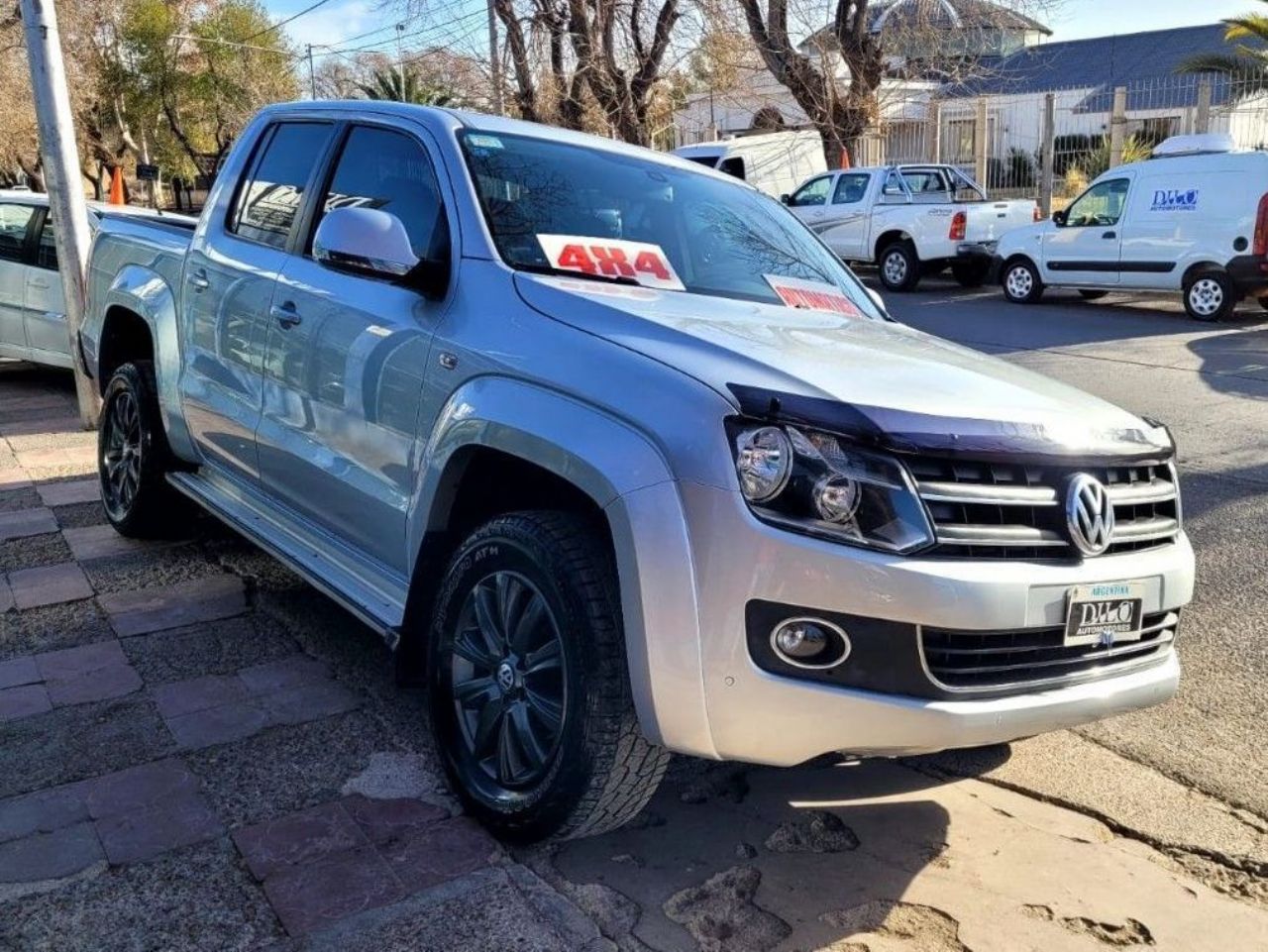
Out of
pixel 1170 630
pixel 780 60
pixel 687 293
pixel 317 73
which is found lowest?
pixel 1170 630

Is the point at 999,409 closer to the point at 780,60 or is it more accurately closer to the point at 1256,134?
the point at 780,60

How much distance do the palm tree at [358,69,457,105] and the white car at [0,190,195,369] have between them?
18.8m

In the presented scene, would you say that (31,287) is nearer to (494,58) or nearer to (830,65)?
(494,58)

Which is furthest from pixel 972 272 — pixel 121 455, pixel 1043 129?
pixel 121 455

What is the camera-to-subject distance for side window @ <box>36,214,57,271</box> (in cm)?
976

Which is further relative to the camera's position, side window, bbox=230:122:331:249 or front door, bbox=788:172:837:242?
front door, bbox=788:172:837:242

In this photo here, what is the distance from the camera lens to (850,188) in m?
18.8

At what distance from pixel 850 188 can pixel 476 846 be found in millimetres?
17028

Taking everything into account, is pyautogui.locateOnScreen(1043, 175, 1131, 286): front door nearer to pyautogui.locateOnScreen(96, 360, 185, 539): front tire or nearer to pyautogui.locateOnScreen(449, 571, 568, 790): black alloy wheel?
pyautogui.locateOnScreen(96, 360, 185, 539): front tire

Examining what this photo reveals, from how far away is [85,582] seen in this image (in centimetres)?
518

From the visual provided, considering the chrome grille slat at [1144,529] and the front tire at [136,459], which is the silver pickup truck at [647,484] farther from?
the front tire at [136,459]

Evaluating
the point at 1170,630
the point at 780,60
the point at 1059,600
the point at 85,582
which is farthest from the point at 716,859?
the point at 780,60

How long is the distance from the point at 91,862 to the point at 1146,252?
14169 millimetres

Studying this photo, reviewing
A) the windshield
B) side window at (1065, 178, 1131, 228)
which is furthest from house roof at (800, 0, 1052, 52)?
the windshield
